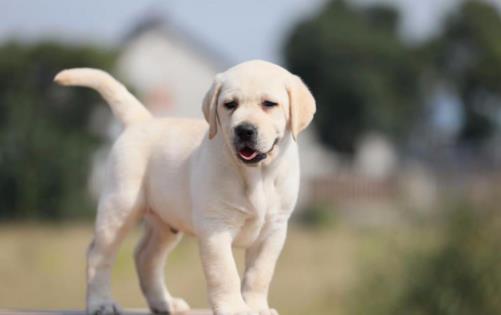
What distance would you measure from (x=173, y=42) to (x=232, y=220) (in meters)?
31.0

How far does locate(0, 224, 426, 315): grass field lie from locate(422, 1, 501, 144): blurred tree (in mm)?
33954

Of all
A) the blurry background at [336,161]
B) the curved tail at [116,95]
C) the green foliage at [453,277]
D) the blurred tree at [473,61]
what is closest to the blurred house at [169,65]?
the blurry background at [336,161]

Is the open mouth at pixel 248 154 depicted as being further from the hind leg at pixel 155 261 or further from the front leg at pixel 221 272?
Result: the hind leg at pixel 155 261

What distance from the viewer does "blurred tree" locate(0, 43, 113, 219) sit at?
22203 mm

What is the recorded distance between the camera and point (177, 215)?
4.70 metres

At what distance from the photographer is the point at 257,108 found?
417 cm

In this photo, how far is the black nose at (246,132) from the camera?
4059 millimetres

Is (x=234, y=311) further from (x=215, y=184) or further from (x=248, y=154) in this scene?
(x=248, y=154)

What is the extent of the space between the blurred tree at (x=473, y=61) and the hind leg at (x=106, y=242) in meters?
47.9

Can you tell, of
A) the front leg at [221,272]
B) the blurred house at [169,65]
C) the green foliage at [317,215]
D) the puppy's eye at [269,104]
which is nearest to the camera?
the puppy's eye at [269,104]

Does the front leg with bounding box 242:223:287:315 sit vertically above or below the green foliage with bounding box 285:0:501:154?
above

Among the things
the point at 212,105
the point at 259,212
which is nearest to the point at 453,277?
the point at 259,212

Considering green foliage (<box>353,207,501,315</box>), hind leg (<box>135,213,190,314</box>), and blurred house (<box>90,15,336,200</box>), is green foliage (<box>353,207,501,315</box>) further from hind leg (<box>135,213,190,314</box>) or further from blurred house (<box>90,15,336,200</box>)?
blurred house (<box>90,15,336,200</box>)

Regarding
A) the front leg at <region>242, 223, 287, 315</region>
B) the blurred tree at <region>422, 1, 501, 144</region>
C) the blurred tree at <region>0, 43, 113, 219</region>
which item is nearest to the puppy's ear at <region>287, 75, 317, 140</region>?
the front leg at <region>242, 223, 287, 315</region>
